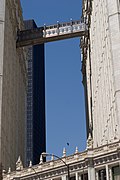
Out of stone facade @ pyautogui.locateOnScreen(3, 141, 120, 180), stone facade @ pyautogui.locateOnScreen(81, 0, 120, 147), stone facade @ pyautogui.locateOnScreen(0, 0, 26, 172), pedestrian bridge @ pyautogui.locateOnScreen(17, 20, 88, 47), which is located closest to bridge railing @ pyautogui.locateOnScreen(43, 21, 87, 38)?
pedestrian bridge @ pyautogui.locateOnScreen(17, 20, 88, 47)

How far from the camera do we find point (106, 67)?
82.8 metres

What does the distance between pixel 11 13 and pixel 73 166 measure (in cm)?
4570

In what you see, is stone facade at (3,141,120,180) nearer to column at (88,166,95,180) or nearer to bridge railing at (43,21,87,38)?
column at (88,166,95,180)

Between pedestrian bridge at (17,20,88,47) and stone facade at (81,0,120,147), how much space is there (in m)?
3.90

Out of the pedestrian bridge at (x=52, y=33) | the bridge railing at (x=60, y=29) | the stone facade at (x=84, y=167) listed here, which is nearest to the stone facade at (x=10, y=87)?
the pedestrian bridge at (x=52, y=33)

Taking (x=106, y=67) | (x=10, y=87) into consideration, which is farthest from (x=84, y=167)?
(x=10, y=87)

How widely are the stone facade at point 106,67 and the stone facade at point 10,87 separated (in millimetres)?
17091

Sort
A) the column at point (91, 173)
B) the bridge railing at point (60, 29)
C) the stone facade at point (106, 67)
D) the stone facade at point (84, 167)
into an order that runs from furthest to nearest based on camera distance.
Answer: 1. the bridge railing at point (60, 29)
2. the stone facade at point (106, 67)
3. the column at point (91, 173)
4. the stone facade at point (84, 167)

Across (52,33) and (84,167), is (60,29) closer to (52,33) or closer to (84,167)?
(52,33)

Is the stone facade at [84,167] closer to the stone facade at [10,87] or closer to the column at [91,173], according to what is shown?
the column at [91,173]

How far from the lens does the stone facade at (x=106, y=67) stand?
73.6 m

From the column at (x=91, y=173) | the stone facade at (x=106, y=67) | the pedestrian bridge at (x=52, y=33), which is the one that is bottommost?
the column at (x=91, y=173)

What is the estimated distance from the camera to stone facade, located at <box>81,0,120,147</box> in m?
73.6

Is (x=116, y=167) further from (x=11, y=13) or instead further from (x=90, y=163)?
(x=11, y=13)
